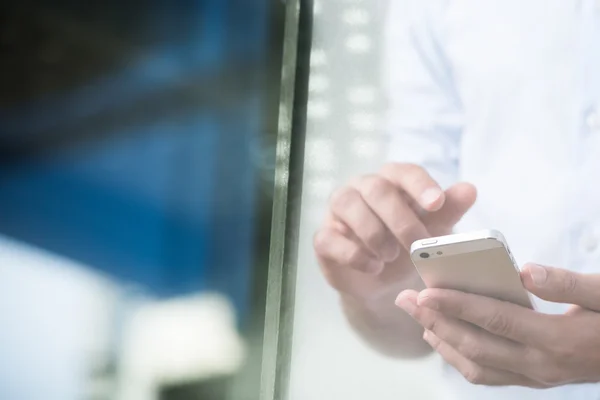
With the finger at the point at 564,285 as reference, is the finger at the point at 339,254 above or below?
above

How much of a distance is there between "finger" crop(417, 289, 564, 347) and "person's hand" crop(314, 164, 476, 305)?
9 centimetres

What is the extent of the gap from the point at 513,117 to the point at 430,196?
0.36ft

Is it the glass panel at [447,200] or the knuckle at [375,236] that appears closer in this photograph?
the glass panel at [447,200]

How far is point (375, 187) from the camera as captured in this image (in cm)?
71

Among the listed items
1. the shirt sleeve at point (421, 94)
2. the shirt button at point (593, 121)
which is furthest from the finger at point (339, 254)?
the shirt button at point (593, 121)

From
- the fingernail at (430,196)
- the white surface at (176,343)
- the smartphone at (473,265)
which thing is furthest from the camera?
the white surface at (176,343)

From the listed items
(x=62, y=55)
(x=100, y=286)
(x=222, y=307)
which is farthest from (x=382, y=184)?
(x=62, y=55)

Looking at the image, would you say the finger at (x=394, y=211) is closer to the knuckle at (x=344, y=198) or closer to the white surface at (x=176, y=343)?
the knuckle at (x=344, y=198)

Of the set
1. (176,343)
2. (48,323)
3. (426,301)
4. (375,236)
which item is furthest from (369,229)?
(48,323)

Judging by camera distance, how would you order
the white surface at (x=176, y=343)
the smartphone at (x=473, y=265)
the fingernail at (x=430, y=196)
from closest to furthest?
the smartphone at (x=473, y=265) → the fingernail at (x=430, y=196) → the white surface at (x=176, y=343)

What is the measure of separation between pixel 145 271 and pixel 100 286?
0.20 feet

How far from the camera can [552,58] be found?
0.66 meters

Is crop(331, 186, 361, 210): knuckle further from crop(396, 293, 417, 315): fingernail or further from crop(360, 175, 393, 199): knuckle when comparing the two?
crop(396, 293, 417, 315): fingernail

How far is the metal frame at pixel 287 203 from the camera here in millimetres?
757
